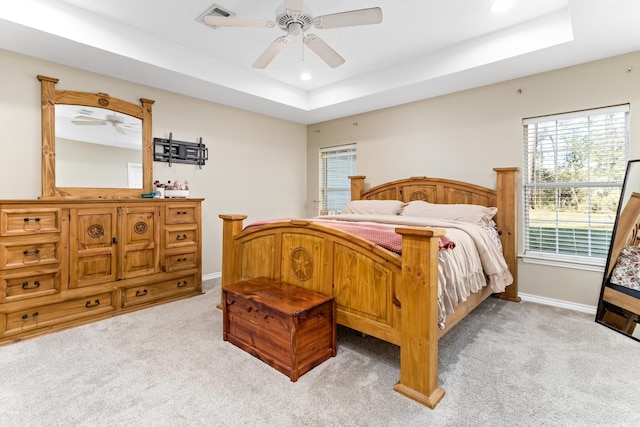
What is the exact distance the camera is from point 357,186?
476cm

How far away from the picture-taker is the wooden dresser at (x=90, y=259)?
251 centimetres

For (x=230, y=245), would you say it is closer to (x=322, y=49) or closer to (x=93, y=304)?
(x=93, y=304)

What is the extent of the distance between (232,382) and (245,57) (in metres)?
3.33

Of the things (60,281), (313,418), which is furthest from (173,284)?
(313,418)

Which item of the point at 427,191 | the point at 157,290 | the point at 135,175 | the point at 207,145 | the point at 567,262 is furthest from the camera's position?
the point at 207,145

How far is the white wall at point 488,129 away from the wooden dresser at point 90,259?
271 centimetres

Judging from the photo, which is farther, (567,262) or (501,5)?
(567,262)

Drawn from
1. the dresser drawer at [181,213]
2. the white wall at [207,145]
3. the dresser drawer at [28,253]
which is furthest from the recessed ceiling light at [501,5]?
the dresser drawer at [28,253]

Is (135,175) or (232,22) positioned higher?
(232,22)

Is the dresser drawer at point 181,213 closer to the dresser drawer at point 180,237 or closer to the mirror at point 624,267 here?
the dresser drawer at point 180,237

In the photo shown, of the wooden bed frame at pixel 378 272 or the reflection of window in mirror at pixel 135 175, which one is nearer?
the wooden bed frame at pixel 378 272

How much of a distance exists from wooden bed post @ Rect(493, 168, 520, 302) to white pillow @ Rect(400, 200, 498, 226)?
177 mm

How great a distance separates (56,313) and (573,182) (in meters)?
5.04

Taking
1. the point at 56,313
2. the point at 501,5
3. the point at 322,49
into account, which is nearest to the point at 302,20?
the point at 322,49
